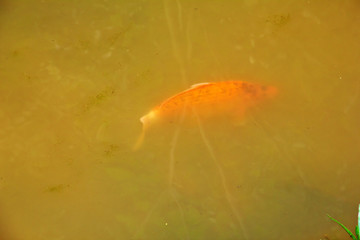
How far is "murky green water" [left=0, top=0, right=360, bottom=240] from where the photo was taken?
224cm

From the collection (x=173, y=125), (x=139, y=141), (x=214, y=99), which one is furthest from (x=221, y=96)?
(x=139, y=141)

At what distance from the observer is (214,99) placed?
2439mm

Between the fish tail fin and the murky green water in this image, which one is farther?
the fish tail fin

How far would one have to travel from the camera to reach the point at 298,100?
247 centimetres

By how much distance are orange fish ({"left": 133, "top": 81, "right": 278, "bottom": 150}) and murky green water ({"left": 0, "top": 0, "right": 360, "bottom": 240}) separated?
6cm

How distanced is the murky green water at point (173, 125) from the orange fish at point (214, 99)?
0.06 metres

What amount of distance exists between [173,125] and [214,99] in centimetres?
25

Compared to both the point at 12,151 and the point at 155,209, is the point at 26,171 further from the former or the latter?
the point at 155,209

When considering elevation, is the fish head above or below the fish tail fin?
above

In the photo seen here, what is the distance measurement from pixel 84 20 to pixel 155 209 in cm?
117

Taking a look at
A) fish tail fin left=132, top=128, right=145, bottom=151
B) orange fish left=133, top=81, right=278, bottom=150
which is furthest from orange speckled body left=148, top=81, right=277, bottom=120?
fish tail fin left=132, top=128, right=145, bottom=151

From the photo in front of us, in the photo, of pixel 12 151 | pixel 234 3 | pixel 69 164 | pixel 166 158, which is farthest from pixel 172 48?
pixel 12 151

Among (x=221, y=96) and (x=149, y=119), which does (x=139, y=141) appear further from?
(x=221, y=96)

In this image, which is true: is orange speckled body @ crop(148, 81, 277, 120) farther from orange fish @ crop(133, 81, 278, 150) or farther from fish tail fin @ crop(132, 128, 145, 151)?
fish tail fin @ crop(132, 128, 145, 151)
